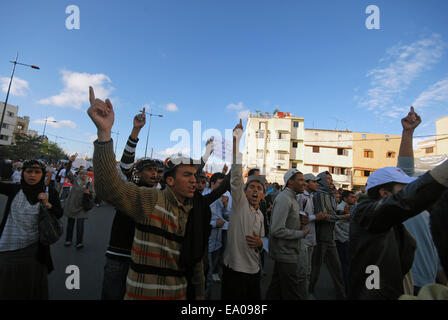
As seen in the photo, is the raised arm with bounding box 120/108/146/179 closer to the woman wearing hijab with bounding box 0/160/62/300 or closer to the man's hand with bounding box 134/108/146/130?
the man's hand with bounding box 134/108/146/130

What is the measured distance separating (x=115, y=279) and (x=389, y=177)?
8.85ft

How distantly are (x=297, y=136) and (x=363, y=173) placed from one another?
11.6 metres

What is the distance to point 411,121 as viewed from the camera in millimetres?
2605

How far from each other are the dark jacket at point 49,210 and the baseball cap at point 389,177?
3.47m

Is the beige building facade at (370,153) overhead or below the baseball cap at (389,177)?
overhead

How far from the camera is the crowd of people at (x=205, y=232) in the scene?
4.49 ft

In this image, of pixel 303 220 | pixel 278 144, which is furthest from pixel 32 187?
pixel 278 144

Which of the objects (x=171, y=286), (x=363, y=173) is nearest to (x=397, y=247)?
(x=171, y=286)

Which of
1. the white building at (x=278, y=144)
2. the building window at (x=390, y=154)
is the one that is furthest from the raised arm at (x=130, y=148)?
the building window at (x=390, y=154)

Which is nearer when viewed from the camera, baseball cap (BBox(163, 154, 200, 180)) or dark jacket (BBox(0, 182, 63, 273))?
baseball cap (BBox(163, 154, 200, 180))

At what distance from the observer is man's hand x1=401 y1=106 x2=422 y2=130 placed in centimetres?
259

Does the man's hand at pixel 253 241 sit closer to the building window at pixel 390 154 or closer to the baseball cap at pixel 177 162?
the baseball cap at pixel 177 162

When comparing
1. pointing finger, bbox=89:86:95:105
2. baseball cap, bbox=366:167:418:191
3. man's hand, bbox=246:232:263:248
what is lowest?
man's hand, bbox=246:232:263:248

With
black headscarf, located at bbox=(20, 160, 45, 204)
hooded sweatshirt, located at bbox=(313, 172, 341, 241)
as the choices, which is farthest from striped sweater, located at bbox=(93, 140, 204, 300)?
hooded sweatshirt, located at bbox=(313, 172, 341, 241)
